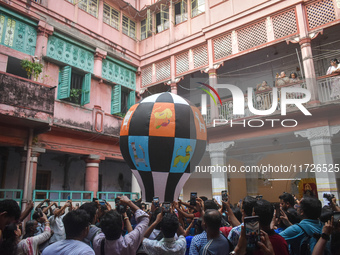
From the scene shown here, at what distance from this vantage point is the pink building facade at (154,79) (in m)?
9.44

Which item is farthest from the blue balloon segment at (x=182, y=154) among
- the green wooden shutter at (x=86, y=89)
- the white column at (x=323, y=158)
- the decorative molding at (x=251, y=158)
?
the decorative molding at (x=251, y=158)

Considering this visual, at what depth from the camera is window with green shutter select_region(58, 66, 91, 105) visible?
36.0ft

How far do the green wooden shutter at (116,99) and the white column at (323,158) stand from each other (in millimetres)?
8074

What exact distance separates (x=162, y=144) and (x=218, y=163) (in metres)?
5.48

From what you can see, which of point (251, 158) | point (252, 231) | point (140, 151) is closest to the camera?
point (252, 231)

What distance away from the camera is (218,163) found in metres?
11.2

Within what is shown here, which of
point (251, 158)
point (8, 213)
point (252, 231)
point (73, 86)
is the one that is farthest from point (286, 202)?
point (73, 86)

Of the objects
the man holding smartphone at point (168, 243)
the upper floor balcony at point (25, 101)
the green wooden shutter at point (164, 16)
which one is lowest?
the man holding smartphone at point (168, 243)

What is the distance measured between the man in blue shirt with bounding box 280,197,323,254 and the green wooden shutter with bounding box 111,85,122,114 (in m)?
10.7

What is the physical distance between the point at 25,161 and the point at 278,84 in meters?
9.87

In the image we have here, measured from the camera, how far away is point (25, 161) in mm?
9578

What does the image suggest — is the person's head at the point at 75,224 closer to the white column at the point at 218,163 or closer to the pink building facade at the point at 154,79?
the pink building facade at the point at 154,79

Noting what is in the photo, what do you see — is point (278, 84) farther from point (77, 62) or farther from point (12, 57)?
point (12, 57)

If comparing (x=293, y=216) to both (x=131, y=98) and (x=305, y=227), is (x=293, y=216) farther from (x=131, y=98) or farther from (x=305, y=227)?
(x=131, y=98)
